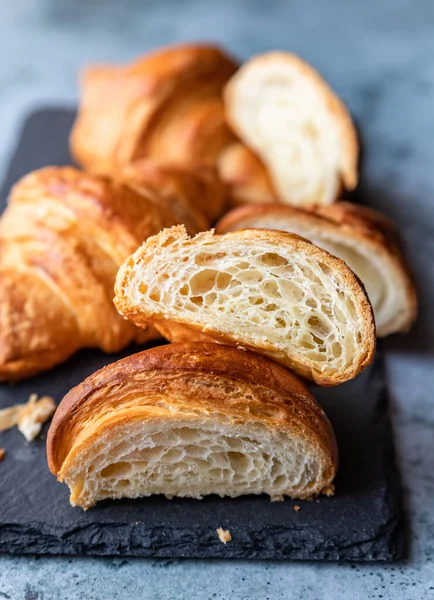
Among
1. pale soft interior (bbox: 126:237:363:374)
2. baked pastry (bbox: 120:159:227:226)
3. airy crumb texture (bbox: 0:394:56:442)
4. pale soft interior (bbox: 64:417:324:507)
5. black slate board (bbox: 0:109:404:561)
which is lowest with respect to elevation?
black slate board (bbox: 0:109:404:561)

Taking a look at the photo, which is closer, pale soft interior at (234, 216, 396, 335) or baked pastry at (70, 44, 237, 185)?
pale soft interior at (234, 216, 396, 335)

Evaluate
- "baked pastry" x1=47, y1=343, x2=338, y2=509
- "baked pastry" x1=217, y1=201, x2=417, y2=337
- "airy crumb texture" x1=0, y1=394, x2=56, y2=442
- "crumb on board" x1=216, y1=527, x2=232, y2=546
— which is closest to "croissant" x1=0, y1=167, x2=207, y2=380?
"airy crumb texture" x1=0, y1=394, x2=56, y2=442

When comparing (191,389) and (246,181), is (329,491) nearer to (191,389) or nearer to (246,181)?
(191,389)

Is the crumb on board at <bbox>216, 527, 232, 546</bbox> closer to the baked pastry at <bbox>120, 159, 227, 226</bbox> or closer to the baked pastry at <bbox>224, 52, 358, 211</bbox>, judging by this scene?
the baked pastry at <bbox>120, 159, 227, 226</bbox>

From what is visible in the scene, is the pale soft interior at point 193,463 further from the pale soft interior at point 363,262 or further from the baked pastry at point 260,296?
the pale soft interior at point 363,262

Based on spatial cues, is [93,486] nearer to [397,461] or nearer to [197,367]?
[197,367]

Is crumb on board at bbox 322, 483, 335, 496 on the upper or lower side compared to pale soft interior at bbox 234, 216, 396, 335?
lower

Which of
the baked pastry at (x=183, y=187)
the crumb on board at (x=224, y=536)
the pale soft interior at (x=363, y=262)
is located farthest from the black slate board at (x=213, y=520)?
the baked pastry at (x=183, y=187)

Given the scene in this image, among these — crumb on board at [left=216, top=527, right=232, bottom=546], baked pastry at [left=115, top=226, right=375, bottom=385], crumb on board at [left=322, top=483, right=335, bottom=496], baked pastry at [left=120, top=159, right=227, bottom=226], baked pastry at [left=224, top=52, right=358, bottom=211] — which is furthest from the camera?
baked pastry at [left=224, top=52, right=358, bottom=211]
